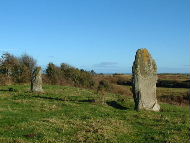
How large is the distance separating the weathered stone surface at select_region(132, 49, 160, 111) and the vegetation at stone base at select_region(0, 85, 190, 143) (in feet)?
3.35

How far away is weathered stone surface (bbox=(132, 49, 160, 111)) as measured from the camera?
22047 mm

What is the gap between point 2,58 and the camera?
180 ft

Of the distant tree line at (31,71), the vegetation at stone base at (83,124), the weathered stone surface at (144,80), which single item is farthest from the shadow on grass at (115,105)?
the distant tree line at (31,71)

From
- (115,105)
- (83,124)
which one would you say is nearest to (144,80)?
(115,105)

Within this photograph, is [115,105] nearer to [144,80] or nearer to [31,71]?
[144,80]

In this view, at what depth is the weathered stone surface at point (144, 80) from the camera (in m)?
22.0

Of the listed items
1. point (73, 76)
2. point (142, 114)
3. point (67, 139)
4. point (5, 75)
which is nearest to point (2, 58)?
point (5, 75)

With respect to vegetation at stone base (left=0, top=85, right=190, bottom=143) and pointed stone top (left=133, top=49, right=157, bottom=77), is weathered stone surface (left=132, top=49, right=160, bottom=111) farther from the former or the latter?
vegetation at stone base (left=0, top=85, right=190, bottom=143)

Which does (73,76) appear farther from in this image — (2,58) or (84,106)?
(84,106)

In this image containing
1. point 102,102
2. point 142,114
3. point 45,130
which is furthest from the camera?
point 102,102

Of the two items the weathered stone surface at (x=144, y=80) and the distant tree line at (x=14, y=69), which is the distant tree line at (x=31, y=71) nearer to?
the distant tree line at (x=14, y=69)

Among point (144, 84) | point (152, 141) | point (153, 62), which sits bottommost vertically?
point (152, 141)

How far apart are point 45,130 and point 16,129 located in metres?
1.32

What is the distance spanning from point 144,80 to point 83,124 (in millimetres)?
7569
